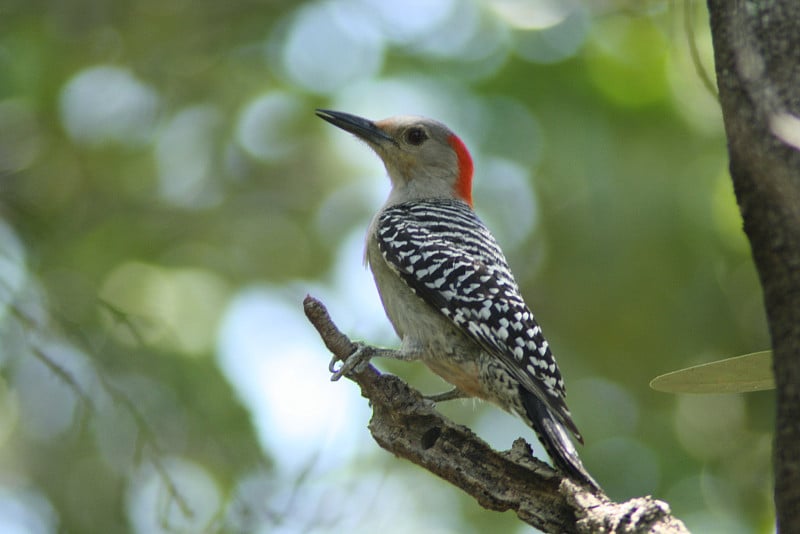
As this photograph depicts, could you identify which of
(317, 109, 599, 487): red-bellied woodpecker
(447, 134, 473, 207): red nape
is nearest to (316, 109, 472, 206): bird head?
(447, 134, 473, 207): red nape

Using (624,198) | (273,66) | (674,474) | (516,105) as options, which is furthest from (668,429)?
(273,66)

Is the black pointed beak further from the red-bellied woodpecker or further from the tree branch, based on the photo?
the tree branch

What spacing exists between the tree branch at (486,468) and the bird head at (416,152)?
2.78m

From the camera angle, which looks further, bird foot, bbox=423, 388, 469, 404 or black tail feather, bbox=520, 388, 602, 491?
bird foot, bbox=423, 388, 469, 404

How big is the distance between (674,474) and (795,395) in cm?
584

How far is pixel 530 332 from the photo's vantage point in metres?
A: 5.07

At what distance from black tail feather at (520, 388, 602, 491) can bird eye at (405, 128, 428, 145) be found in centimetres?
274

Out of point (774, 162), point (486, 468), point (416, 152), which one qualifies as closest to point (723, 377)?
point (486, 468)

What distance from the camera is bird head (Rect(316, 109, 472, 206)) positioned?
6.86 metres

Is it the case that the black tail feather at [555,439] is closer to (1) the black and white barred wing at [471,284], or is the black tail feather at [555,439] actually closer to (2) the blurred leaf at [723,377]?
(1) the black and white barred wing at [471,284]

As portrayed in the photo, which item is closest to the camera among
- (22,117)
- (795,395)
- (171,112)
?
(795,395)

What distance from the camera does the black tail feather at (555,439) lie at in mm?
3855

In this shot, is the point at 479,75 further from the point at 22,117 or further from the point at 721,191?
the point at 22,117

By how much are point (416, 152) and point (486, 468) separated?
3.65 metres
